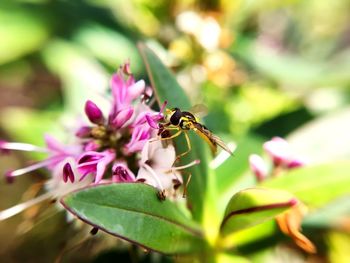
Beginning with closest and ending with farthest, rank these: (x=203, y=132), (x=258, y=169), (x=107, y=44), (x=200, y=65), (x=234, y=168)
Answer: (x=203, y=132) → (x=258, y=169) → (x=234, y=168) → (x=200, y=65) → (x=107, y=44)

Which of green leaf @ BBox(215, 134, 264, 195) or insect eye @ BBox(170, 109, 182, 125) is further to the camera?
green leaf @ BBox(215, 134, 264, 195)

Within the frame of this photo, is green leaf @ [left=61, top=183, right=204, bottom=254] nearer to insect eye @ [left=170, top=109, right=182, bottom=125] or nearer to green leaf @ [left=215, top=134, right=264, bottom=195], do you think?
insect eye @ [left=170, top=109, right=182, bottom=125]

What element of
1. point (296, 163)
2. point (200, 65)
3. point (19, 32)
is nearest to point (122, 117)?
point (296, 163)

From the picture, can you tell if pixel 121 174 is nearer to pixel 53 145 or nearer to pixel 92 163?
pixel 92 163

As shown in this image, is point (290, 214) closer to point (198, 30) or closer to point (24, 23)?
point (198, 30)

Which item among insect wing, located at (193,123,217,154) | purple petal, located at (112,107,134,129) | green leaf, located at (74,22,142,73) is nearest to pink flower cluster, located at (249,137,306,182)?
insect wing, located at (193,123,217,154)

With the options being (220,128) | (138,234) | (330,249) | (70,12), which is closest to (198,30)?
(220,128)
